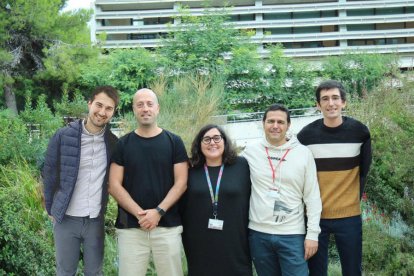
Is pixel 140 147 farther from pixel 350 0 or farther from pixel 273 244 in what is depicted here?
pixel 350 0

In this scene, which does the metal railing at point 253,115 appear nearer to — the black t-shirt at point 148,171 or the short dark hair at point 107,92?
the short dark hair at point 107,92

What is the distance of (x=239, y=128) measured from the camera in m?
19.7

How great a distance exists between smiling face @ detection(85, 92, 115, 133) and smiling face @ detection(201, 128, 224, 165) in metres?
0.81

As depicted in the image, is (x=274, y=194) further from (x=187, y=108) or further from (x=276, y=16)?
(x=276, y=16)

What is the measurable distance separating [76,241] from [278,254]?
164cm

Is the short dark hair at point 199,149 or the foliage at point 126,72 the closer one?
the short dark hair at point 199,149

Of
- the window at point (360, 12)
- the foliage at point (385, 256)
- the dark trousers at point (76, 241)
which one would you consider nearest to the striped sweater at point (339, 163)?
the foliage at point (385, 256)

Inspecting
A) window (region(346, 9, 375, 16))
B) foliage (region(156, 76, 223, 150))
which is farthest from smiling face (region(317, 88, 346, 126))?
window (region(346, 9, 375, 16))

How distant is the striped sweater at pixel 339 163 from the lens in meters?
3.49

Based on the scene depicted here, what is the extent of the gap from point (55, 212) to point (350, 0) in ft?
153

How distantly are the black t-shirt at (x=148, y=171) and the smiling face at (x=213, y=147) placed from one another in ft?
0.67

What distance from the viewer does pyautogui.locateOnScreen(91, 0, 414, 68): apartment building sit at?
4300cm

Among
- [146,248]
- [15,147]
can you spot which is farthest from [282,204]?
[15,147]

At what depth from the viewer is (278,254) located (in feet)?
11.1
